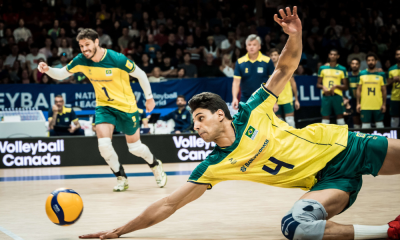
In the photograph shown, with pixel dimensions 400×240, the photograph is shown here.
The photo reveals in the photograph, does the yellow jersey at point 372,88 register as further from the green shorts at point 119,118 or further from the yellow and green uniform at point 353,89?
the green shorts at point 119,118

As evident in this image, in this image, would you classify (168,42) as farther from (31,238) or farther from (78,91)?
(31,238)

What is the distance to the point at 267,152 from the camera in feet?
10.4

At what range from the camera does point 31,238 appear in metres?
3.49

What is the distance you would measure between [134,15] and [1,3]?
4.00 meters

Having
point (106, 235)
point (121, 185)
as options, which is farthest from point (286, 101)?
point (106, 235)

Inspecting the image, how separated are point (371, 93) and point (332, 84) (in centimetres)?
101

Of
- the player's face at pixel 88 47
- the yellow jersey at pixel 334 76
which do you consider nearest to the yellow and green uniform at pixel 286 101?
the yellow jersey at pixel 334 76

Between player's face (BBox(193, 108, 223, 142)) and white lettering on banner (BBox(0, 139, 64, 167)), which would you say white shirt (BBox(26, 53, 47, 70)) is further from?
player's face (BBox(193, 108, 223, 142))

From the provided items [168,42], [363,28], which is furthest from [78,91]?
[363,28]

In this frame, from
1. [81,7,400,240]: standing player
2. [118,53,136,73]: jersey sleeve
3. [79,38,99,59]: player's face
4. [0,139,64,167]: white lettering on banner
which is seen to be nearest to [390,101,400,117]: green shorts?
[118,53,136,73]: jersey sleeve

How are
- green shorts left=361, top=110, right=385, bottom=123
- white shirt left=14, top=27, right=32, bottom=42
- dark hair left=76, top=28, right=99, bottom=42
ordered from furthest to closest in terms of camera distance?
white shirt left=14, top=27, right=32, bottom=42 → green shorts left=361, top=110, right=385, bottom=123 → dark hair left=76, top=28, right=99, bottom=42

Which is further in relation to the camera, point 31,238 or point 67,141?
point 67,141

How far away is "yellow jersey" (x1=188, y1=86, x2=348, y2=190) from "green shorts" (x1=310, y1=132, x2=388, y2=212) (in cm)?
6

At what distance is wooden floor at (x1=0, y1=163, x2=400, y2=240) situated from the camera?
3.65m
